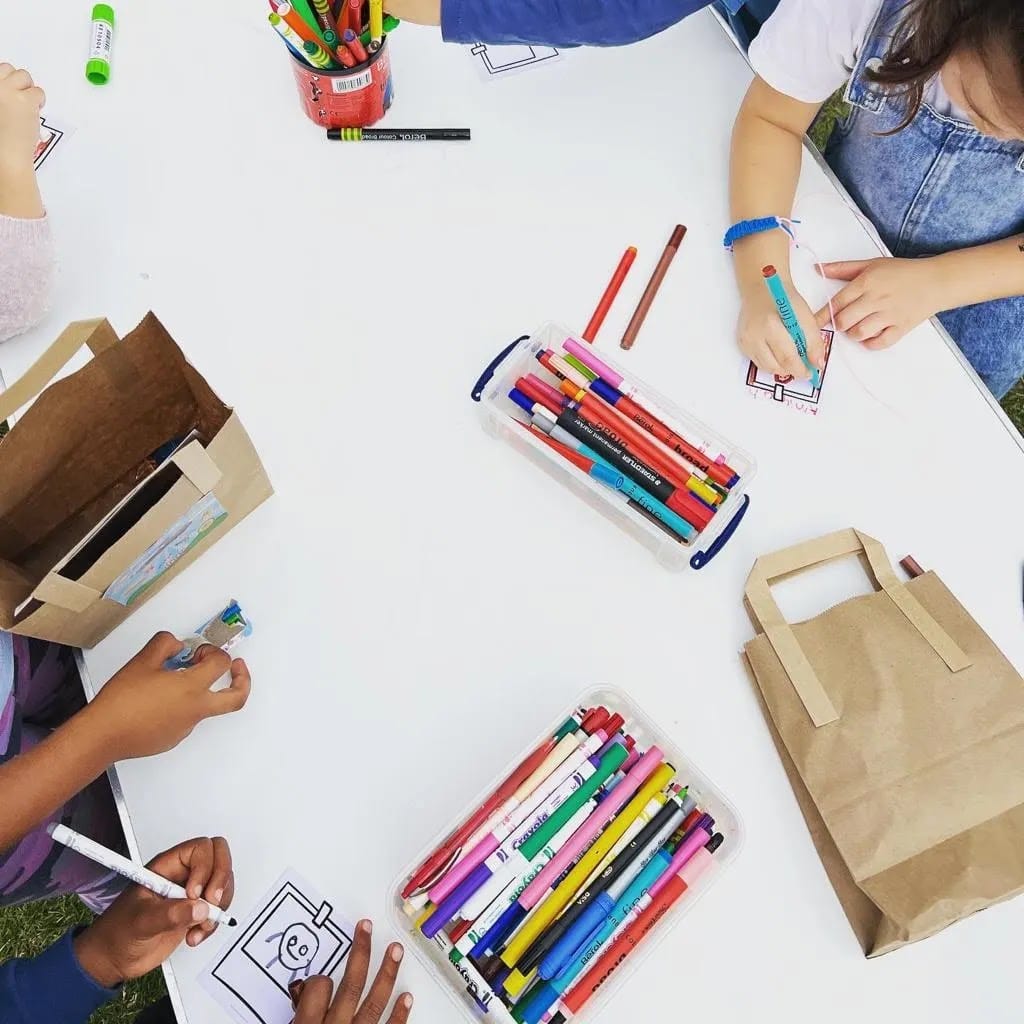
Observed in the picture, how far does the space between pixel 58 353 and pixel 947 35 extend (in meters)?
0.70

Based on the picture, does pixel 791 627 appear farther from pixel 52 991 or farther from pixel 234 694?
pixel 52 991

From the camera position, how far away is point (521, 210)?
0.84m

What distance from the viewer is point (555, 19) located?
781 mm

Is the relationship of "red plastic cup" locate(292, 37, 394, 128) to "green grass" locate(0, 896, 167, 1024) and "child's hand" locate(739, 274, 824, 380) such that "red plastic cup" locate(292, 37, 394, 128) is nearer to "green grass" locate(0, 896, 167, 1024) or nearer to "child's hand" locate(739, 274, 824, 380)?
"child's hand" locate(739, 274, 824, 380)

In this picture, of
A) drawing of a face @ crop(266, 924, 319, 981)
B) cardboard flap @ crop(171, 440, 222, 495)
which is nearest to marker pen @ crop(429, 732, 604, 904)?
drawing of a face @ crop(266, 924, 319, 981)

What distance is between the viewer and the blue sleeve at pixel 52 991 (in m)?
0.69

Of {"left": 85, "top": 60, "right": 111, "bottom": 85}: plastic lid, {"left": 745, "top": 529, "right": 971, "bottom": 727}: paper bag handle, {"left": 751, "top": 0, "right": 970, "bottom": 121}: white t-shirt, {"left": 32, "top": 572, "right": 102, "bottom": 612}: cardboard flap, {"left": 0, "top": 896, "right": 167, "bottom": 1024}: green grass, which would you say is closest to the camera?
{"left": 32, "top": 572, "right": 102, "bottom": 612}: cardboard flap

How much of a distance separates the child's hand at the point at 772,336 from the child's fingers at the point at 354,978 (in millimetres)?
577

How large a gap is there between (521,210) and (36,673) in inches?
25.4

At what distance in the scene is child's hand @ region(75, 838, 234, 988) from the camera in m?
0.59

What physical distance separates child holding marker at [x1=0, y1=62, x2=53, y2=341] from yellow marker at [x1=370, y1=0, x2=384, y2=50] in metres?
0.33

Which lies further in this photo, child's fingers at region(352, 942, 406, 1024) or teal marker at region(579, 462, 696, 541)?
teal marker at region(579, 462, 696, 541)

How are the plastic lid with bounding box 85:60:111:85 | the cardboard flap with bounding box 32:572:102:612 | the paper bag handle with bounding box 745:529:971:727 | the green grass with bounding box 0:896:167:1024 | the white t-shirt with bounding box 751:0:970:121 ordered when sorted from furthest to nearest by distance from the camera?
1. the green grass with bounding box 0:896:167:1024
2. the plastic lid with bounding box 85:60:111:85
3. the white t-shirt with bounding box 751:0:970:121
4. the paper bag handle with bounding box 745:529:971:727
5. the cardboard flap with bounding box 32:572:102:612

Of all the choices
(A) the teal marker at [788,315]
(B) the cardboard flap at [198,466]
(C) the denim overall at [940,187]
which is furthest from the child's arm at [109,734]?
(C) the denim overall at [940,187]
